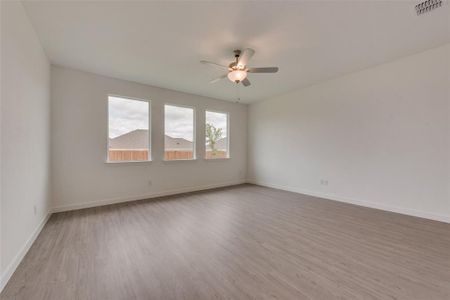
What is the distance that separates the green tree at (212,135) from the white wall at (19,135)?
12.3ft

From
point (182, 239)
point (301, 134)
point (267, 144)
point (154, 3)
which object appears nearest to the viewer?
point (154, 3)

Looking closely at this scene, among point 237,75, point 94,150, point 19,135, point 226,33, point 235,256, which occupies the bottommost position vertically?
point 235,256

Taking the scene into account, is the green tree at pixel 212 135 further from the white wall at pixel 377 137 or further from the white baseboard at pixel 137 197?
the white wall at pixel 377 137

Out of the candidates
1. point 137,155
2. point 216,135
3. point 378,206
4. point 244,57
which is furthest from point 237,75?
point 378,206

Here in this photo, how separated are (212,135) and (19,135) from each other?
172 inches

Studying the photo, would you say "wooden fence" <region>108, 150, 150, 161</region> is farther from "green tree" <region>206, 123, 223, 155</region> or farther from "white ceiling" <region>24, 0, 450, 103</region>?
"green tree" <region>206, 123, 223, 155</region>

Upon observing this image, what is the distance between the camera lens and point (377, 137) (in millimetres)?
3885

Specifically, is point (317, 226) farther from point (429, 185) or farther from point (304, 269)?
point (429, 185)

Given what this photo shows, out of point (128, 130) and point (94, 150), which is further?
point (128, 130)

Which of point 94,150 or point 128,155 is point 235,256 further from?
point 94,150

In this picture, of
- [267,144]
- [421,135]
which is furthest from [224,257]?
[267,144]

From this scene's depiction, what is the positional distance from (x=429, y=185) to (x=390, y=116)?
4.40ft

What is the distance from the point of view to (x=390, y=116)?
12.2 feet

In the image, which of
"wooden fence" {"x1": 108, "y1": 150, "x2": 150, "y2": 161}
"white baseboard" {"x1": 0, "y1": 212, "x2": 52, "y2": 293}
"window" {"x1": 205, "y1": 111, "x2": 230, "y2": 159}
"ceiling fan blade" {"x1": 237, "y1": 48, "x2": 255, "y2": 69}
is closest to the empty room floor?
"white baseboard" {"x1": 0, "y1": 212, "x2": 52, "y2": 293}
